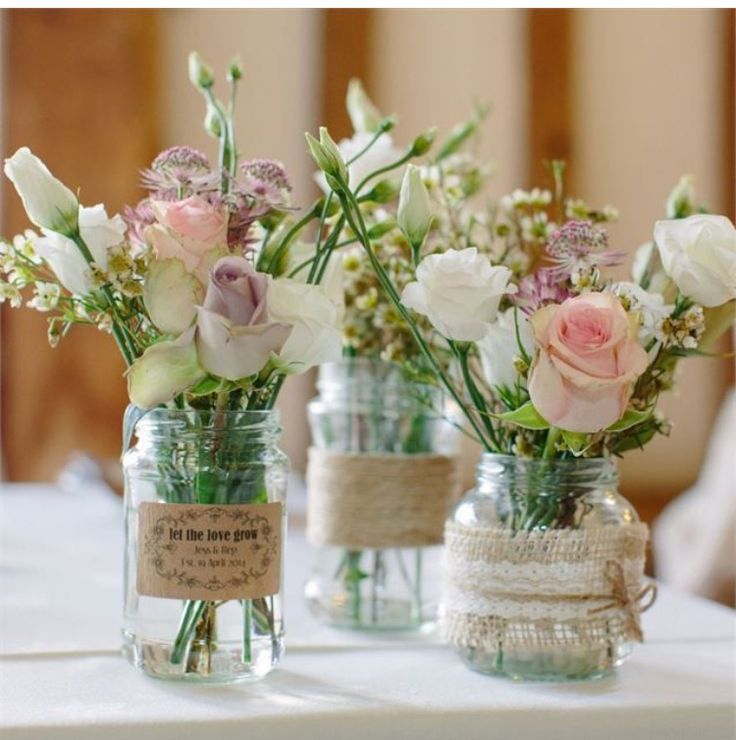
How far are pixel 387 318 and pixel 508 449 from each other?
187 millimetres

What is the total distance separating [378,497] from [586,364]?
33 cm

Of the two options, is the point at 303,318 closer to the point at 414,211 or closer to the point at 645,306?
the point at 414,211

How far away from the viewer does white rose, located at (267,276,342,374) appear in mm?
705

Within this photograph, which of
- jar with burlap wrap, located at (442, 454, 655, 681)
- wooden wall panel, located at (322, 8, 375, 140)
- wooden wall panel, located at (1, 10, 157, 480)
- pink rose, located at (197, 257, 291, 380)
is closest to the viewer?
pink rose, located at (197, 257, 291, 380)

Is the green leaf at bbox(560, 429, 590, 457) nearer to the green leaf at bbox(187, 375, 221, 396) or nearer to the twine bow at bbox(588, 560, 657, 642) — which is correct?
the twine bow at bbox(588, 560, 657, 642)

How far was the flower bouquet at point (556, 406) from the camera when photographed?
2.24ft

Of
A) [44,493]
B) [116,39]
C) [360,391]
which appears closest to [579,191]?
[116,39]

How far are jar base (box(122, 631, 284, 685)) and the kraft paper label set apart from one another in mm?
39

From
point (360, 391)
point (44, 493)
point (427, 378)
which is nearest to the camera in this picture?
point (427, 378)

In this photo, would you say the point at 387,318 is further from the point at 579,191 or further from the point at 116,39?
the point at 579,191

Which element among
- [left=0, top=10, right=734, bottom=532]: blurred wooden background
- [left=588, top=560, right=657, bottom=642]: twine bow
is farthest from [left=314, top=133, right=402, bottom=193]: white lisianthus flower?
[left=0, top=10, right=734, bottom=532]: blurred wooden background

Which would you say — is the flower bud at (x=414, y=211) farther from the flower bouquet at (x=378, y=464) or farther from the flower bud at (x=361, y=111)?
the flower bud at (x=361, y=111)

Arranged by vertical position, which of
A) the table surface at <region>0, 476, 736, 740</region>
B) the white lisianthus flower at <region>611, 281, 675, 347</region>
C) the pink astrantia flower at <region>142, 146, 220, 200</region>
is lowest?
the table surface at <region>0, 476, 736, 740</region>

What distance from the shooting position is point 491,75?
3.44m
